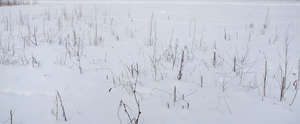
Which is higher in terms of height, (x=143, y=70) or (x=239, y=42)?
(x=239, y=42)

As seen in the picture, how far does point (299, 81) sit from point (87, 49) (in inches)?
82.5

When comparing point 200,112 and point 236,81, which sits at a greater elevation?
point 236,81

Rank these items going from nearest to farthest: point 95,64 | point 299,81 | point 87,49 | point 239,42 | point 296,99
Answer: point 296,99
point 299,81
point 95,64
point 87,49
point 239,42

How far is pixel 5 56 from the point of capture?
6.89ft

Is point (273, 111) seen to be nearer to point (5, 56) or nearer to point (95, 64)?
point (95, 64)

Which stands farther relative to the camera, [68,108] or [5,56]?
[5,56]

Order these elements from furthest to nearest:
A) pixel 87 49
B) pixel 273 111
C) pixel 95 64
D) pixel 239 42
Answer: pixel 239 42 < pixel 87 49 < pixel 95 64 < pixel 273 111

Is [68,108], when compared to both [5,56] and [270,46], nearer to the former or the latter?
[5,56]

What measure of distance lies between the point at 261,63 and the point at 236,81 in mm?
573

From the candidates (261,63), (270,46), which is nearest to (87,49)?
(261,63)

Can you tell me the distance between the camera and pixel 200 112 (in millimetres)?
1208

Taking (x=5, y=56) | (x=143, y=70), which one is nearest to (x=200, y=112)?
(x=143, y=70)

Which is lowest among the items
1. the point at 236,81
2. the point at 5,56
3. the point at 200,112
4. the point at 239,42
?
the point at 200,112

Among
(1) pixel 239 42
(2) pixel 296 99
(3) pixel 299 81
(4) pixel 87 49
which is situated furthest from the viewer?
(1) pixel 239 42
